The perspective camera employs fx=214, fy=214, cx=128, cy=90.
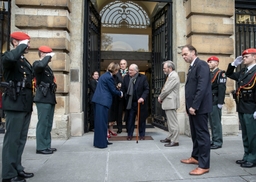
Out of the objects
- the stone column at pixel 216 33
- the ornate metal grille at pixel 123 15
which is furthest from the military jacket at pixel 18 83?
the ornate metal grille at pixel 123 15

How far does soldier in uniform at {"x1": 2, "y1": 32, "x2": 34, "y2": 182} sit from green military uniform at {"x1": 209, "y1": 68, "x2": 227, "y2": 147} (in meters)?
3.76

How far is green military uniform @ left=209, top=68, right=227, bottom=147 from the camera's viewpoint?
4684 millimetres

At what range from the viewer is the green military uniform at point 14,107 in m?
2.78

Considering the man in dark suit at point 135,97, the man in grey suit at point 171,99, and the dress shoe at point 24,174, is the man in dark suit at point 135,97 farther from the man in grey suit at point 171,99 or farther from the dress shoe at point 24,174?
the dress shoe at point 24,174

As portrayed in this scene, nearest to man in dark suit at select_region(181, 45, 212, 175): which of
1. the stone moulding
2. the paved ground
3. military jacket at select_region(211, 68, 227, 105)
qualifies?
the paved ground

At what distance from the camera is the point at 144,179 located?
9.65 ft

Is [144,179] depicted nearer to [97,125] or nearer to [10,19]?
[97,125]

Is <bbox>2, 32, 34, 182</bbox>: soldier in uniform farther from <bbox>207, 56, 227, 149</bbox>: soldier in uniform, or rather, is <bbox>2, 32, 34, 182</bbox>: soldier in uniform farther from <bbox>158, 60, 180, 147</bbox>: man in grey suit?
<bbox>207, 56, 227, 149</bbox>: soldier in uniform

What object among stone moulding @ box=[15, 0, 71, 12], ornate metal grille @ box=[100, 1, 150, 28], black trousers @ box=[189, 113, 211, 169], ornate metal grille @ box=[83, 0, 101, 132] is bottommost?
black trousers @ box=[189, 113, 211, 169]

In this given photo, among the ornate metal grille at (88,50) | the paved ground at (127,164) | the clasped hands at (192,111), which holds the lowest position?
the paved ground at (127,164)

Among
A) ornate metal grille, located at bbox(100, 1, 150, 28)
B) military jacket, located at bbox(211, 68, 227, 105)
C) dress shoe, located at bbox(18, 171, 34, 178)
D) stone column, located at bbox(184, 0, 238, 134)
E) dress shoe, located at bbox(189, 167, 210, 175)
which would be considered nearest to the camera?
dress shoe, located at bbox(18, 171, 34, 178)

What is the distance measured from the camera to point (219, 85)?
184 inches

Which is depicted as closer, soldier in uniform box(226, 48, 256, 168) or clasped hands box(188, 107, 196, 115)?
clasped hands box(188, 107, 196, 115)

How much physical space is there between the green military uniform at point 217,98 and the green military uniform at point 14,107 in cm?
376
